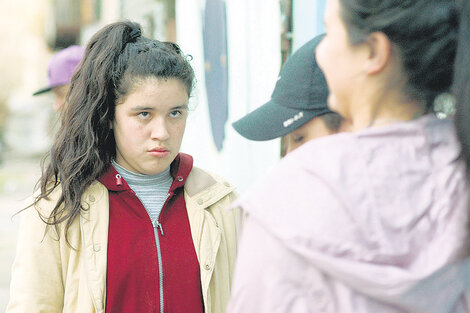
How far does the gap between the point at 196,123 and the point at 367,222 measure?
10.7 feet

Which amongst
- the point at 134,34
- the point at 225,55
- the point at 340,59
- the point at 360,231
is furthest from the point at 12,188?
the point at 360,231

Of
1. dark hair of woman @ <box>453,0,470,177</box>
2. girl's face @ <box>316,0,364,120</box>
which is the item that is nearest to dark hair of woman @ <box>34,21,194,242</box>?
girl's face @ <box>316,0,364,120</box>

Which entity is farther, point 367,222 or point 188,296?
point 188,296

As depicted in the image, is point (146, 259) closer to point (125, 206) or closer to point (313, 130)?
point (125, 206)

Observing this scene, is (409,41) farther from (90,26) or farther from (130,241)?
(90,26)

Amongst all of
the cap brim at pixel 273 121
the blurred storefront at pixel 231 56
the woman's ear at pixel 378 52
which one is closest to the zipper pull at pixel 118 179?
the cap brim at pixel 273 121

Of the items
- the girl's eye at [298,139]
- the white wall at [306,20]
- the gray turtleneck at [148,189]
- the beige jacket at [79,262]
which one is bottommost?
the beige jacket at [79,262]

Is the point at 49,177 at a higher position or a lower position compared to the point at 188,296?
higher

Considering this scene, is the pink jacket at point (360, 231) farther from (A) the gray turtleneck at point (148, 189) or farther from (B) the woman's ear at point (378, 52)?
(A) the gray turtleneck at point (148, 189)

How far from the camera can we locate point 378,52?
106 cm

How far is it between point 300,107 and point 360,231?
0.87m

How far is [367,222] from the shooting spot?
3.21 ft

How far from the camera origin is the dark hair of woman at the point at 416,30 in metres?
1.01

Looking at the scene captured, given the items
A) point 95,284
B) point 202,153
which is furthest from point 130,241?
point 202,153
